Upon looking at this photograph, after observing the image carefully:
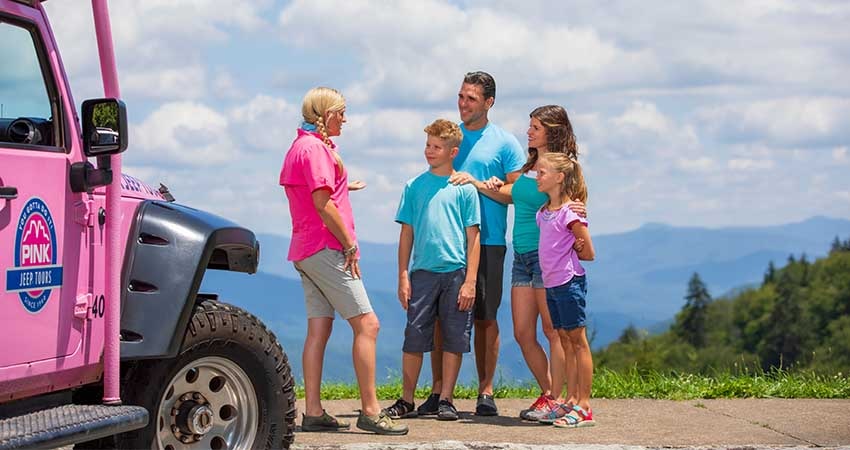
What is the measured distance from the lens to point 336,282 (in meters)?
7.39

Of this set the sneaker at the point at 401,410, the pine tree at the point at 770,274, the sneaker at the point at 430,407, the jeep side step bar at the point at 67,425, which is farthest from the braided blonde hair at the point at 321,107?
the pine tree at the point at 770,274

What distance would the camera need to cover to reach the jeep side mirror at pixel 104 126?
17.4 ft

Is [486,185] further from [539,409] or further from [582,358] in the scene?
[539,409]

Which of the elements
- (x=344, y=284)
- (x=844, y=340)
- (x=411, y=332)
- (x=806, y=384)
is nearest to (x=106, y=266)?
(x=344, y=284)

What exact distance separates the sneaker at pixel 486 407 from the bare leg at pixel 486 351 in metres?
0.04

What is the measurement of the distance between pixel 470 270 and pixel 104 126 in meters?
3.23

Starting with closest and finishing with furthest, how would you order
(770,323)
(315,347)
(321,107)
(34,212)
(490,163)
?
(34,212)
(321,107)
(315,347)
(490,163)
(770,323)

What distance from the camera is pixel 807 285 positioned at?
117m

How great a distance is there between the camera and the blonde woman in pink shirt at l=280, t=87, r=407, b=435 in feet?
23.7

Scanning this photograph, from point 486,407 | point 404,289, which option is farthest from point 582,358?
point 404,289

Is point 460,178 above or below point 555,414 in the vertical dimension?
above

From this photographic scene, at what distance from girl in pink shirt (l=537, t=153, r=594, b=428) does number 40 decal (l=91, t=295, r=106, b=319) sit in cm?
315

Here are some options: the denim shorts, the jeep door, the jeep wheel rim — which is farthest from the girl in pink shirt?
the jeep door

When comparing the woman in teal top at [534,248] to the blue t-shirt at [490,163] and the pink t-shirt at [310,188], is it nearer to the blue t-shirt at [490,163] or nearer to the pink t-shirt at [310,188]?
the blue t-shirt at [490,163]
